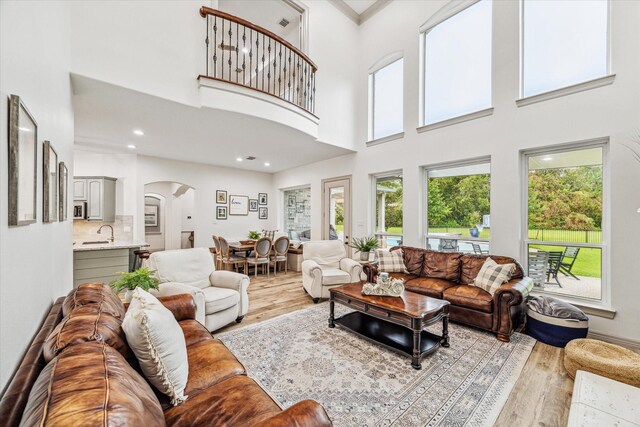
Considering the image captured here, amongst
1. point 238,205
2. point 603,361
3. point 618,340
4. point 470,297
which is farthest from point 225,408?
point 238,205

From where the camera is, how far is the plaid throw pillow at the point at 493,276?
3.04m

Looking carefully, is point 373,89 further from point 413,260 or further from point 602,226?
point 602,226

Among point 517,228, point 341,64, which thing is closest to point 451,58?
point 341,64

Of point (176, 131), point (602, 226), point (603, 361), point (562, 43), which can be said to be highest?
point (562, 43)

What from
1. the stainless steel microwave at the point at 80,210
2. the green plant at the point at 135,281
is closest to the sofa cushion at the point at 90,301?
the green plant at the point at 135,281

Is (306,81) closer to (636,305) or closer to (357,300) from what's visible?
(357,300)

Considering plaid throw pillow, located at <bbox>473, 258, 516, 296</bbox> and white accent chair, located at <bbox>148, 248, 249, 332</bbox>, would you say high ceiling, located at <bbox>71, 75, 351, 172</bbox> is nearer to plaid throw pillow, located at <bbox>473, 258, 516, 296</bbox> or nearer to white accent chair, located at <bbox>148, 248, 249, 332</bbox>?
white accent chair, located at <bbox>148, 248, 249, 332</bbox>

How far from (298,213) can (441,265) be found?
4.30m

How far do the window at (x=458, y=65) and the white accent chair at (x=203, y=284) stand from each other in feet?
13.2

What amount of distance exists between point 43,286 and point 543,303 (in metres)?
4.31

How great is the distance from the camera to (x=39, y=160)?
139 centimetres

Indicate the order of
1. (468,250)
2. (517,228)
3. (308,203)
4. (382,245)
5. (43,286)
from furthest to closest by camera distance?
(308,203) → (382,245) → (468,250) → (517,228) → (43,286)

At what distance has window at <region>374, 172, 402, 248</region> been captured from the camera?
4852mm

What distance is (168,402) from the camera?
126 centimetres
